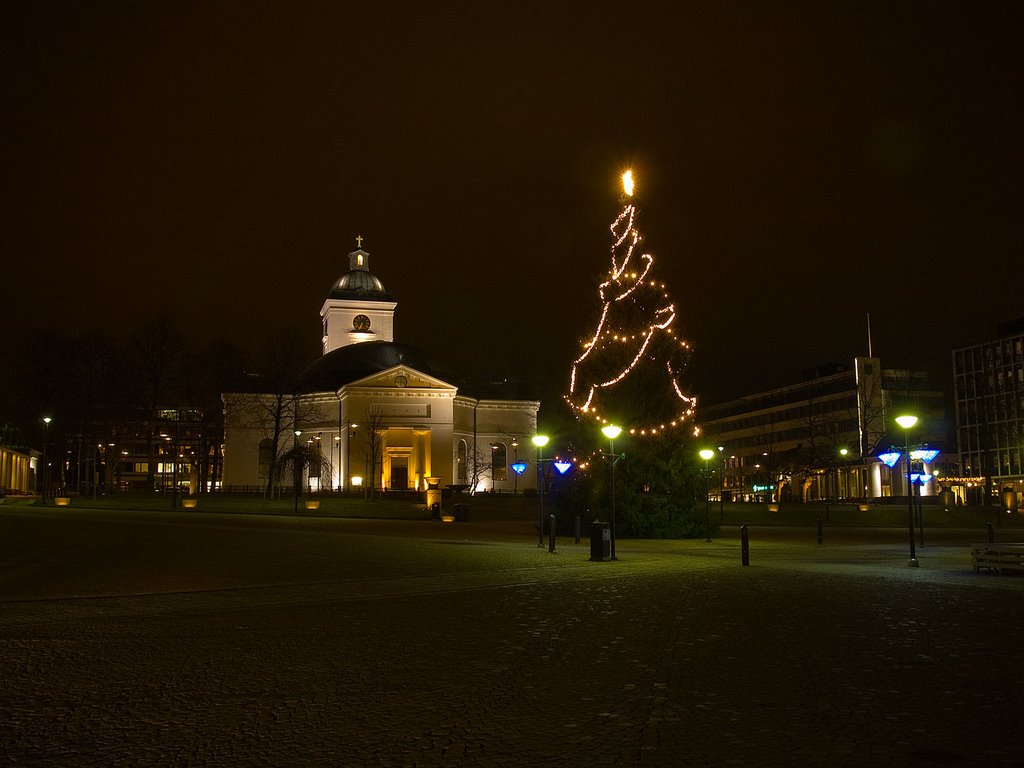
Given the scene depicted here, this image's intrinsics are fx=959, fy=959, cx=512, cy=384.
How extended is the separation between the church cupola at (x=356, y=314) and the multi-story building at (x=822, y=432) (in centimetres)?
3405

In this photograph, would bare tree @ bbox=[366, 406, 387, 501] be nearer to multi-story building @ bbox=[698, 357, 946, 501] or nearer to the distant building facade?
multi-story building @ bbox=[698, 357, 946, 501]

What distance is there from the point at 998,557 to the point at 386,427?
61.6m

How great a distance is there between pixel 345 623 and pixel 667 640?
458cm

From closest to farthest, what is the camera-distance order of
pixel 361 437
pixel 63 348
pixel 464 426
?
pixel 63 348
pixel 361 437
pixel 464 426

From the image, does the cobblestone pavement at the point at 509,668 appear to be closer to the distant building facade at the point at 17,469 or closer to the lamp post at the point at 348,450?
the lamp post at the point at 348,450

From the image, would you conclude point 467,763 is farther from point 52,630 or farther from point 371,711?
point 52,630

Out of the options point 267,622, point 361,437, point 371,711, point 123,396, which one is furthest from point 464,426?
point 371,711

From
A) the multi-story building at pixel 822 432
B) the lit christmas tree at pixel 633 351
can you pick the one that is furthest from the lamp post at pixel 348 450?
the lit christmas tree at pixel 633 351

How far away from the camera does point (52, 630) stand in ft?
42.0

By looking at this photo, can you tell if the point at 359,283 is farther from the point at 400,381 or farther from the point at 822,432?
the point at 822,432

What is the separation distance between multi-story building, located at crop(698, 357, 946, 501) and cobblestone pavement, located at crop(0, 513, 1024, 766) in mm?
54087

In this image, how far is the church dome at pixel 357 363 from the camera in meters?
85.1

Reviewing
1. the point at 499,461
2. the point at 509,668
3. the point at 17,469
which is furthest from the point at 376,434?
the point at 509,668

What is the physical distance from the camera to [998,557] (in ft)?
70.4
